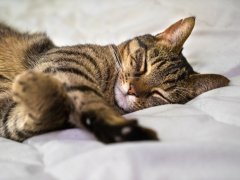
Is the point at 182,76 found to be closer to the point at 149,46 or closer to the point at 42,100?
the point at 149,46

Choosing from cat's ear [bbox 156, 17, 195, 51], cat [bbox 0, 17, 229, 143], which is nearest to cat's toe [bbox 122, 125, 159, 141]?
cat [bbox 0, 17, 229, 143]

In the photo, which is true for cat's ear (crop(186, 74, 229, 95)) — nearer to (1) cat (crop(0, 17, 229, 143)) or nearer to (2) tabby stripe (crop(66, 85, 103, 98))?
(1) cat (crop(0, 17, 229, 143))

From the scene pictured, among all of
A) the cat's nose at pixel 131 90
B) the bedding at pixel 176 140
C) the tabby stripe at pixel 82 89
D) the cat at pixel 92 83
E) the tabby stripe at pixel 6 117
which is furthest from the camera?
the cat's nose at pixel 131 90

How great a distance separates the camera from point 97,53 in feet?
4.91

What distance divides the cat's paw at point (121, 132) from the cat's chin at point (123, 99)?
0.47 metres

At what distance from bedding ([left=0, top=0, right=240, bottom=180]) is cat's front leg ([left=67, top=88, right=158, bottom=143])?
0.03 meters

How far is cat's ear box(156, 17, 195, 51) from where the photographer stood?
1.58 m

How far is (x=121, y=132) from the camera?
2.89ft

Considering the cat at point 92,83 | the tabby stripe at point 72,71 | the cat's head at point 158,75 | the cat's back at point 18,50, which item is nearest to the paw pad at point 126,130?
the cat at point 92,83

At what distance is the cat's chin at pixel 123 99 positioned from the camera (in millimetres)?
1403

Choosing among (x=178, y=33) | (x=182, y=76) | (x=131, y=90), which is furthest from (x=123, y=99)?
(x=178, y=33)

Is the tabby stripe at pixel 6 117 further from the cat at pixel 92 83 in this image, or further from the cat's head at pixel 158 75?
the cat's head at pixel 158 75

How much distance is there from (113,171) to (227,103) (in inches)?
22.3

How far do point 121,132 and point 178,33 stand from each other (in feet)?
2.71
